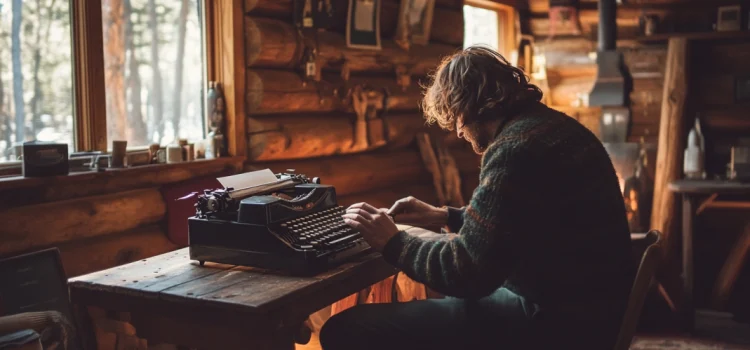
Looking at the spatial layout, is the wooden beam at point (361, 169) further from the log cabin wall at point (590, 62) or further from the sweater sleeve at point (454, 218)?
the log cabin wall at point (590, 62)

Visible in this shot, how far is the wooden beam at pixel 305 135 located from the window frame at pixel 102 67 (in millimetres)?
105

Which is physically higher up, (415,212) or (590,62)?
(590,62)

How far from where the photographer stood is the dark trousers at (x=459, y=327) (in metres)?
2.48

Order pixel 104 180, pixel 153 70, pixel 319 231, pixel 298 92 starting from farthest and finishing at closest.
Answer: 1. pixel 298 92
2. pixel 153 70
3. pixel 104 180
4. pixel 319 231

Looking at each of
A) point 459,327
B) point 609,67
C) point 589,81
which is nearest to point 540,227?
point 459,327

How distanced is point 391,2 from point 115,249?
3.03 m

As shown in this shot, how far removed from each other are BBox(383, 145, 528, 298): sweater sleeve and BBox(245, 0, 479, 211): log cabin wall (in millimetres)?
2468

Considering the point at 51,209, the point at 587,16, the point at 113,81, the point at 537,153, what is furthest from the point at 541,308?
the point at 587,16

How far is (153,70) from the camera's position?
4.31 metres

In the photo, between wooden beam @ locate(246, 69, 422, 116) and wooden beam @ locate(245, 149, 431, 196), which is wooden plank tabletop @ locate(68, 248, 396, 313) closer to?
wooden beam @ locate(246, 69, 422, 116)

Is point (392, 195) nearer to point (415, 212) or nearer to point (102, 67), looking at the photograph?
point (102, 67)

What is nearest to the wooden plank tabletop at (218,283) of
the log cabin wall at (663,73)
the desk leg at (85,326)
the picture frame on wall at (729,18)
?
the desk leg at (85,326)

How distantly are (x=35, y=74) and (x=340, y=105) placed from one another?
87.6 inches

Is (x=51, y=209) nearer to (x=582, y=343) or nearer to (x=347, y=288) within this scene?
(x=347, y=288)
